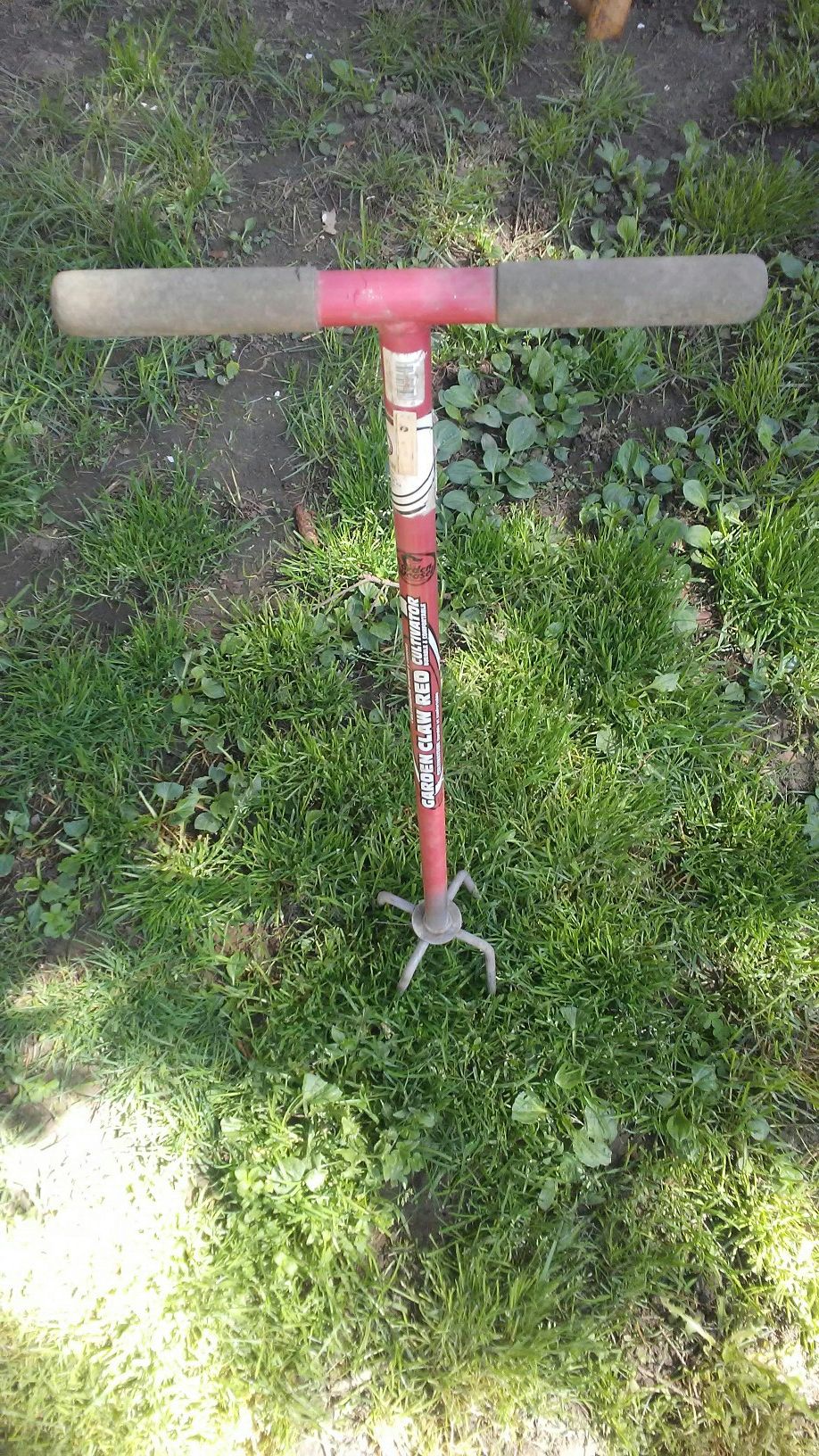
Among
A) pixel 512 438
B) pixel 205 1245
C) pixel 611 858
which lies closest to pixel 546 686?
pixel 611 858

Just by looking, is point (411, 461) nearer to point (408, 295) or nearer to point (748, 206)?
point (408, 295)

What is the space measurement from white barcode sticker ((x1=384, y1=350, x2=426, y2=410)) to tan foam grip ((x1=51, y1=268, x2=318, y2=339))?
91 mm

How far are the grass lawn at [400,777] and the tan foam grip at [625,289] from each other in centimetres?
136

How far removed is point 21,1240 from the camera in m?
1.86

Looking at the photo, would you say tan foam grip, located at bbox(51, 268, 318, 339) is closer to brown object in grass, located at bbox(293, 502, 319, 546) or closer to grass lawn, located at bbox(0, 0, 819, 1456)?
grass lawn, located at bbox(0, 0, 819, 1456)

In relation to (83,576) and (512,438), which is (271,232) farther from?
(83,576)

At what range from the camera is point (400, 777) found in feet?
7.26

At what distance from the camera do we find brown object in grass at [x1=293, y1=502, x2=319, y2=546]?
2.49 metres

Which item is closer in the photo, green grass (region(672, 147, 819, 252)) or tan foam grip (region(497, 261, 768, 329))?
tan foam grip (region(497, 261, 768, 329))

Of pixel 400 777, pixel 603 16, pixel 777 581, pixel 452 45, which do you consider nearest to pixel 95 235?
pixel 452 45

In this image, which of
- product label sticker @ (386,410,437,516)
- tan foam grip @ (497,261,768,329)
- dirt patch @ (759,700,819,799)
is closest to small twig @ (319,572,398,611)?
dirt patch @ (759,700,819,799)

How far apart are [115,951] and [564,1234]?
1.10 m

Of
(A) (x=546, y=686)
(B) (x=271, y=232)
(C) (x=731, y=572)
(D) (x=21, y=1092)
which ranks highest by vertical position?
(B) (x=271, y=232)

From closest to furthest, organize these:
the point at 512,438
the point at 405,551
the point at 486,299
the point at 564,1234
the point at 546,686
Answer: the point at 486,299
the point at 405,551
the point at 564,1234
the point at 546,686
the point at 512,438
